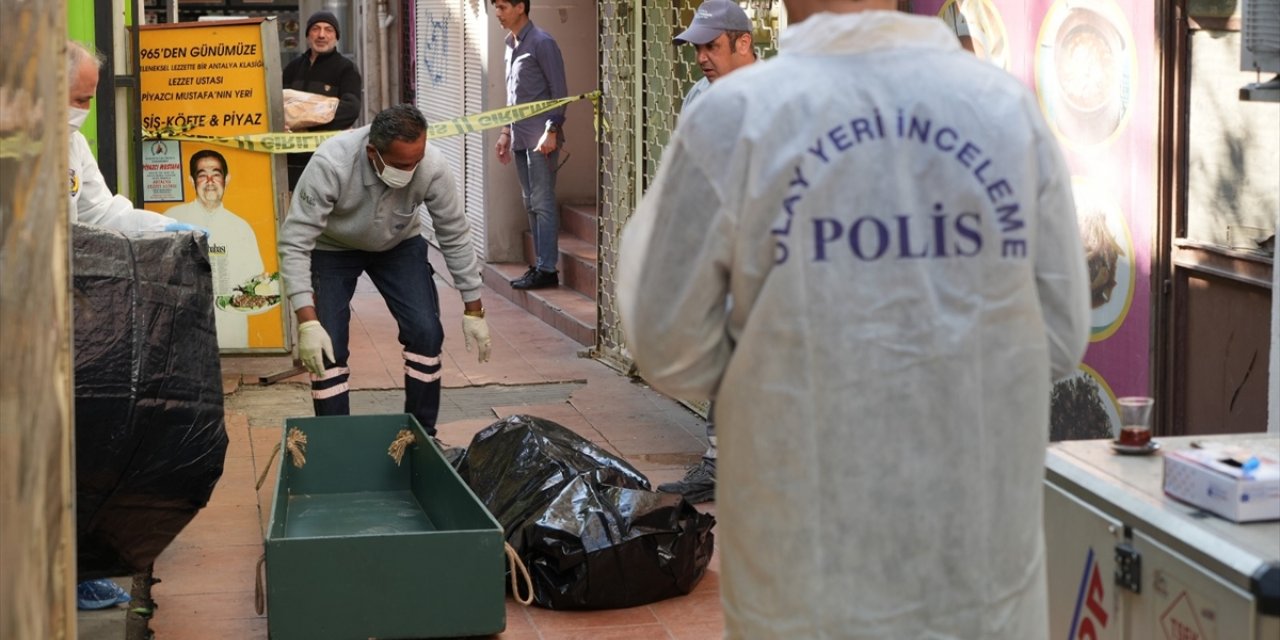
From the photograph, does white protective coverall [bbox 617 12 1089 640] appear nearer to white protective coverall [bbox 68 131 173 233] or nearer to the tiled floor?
the tiled floor

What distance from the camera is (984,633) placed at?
2412 millimetres

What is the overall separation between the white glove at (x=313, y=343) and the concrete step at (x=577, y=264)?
4643 millimetres

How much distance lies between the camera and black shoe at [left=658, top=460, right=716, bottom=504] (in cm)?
662

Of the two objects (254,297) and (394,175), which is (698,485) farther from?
(254,297)

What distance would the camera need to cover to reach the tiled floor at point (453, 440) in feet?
17.1

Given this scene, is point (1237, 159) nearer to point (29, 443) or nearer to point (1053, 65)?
point (1053, 65)

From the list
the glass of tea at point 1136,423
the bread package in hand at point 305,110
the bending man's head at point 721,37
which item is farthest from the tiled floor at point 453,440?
the glass of tea at point 1136,423

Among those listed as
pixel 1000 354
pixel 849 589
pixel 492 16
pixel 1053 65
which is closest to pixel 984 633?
pixel 849 589

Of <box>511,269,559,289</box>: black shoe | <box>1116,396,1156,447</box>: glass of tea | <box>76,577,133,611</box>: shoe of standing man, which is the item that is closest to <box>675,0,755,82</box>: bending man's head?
<box>76,577,133,611</box>: shoe of standing man

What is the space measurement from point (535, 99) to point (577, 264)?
1.15 metres

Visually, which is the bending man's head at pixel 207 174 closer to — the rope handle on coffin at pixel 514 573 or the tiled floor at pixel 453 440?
Answer: the tiled floor at pixel 453 440

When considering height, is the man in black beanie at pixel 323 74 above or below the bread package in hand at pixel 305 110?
above

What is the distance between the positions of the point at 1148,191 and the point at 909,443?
281cm

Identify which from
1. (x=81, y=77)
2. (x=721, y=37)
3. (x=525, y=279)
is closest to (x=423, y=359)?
(x=721, y=37)
